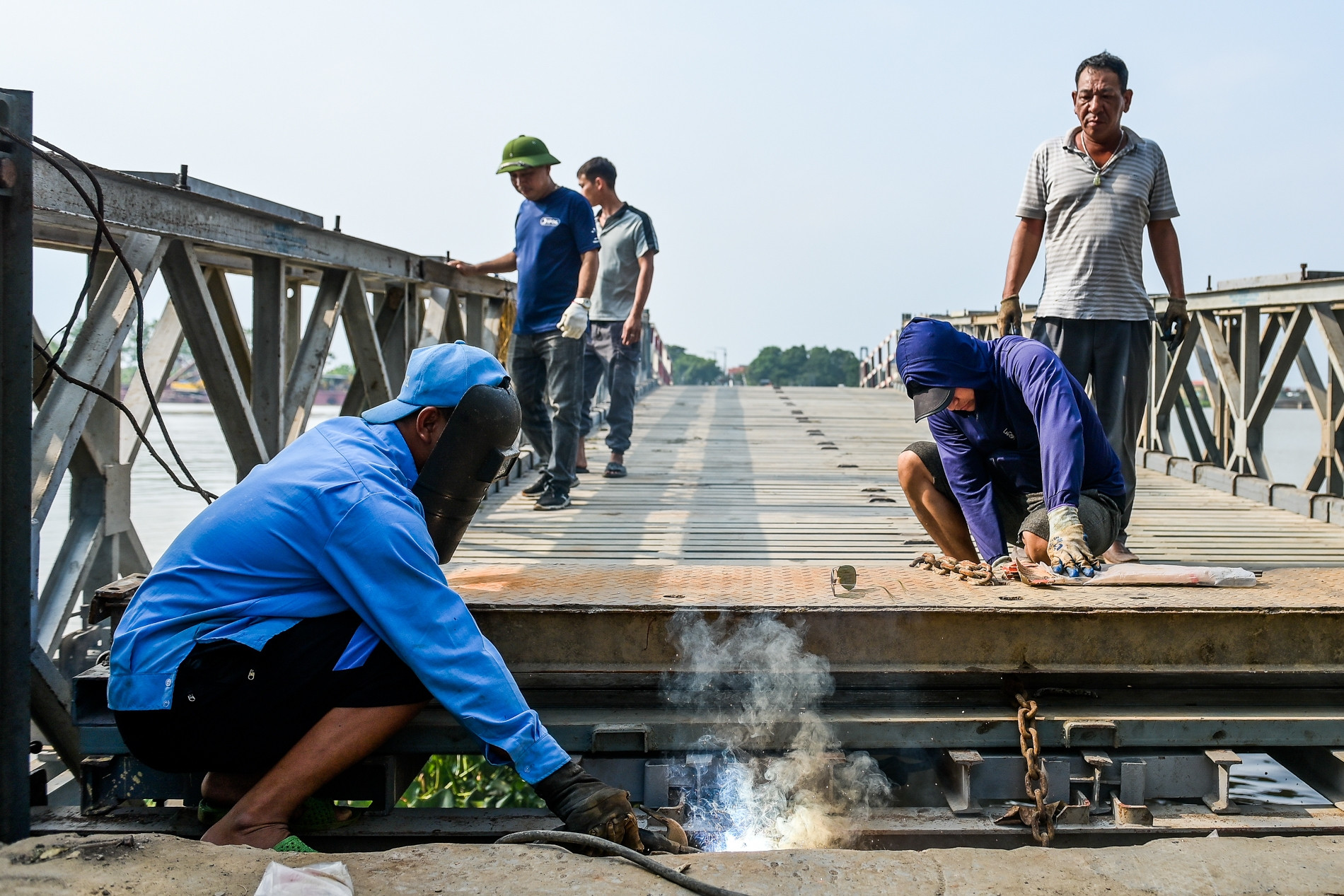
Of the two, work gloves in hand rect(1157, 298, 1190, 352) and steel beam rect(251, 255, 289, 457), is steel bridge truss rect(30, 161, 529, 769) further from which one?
work gloves in hand rect(1157, 298, 1190, 352)

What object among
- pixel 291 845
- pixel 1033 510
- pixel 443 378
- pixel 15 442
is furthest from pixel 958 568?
pixel 15 442

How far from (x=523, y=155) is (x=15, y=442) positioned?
363 cm

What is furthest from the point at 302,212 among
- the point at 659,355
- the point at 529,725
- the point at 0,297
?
the point at 659,355

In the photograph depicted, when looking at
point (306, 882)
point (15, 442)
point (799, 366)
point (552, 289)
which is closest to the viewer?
point (306, 882)

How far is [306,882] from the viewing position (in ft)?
6.55

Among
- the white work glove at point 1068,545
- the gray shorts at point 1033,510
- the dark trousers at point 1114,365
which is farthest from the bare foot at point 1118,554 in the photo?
the white work glove at point 1068,545

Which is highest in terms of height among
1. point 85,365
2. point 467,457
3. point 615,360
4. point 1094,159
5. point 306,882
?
point 1094,159

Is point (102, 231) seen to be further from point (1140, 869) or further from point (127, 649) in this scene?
point (1140, 869)

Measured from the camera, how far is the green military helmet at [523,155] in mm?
5570

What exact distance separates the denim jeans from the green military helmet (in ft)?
2.80

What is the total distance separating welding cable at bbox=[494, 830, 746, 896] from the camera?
6.75 feet

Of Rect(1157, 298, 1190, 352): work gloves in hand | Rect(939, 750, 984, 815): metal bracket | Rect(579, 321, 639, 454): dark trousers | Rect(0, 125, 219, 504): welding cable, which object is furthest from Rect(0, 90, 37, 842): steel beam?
Rect(579, 321, 639, 454): dark trousers

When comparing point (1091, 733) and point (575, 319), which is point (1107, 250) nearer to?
point (1091, 733)

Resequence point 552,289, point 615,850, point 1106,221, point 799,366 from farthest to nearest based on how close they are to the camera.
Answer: point 799,366 → point 552,289 → point 1106,221 → point 615,850
